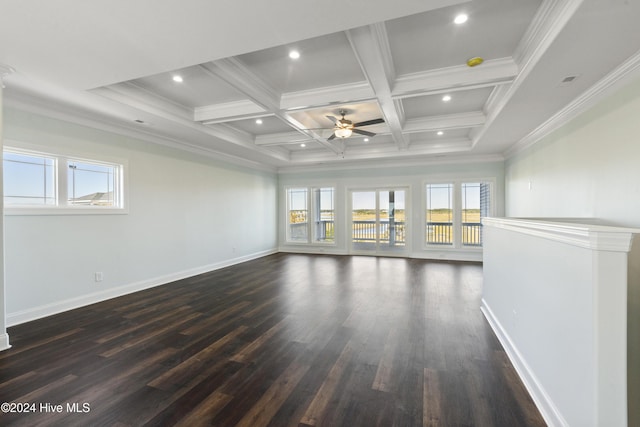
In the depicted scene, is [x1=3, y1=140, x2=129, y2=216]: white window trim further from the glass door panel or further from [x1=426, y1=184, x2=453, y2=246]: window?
[x1=426, y1=184, x2=453, y2=246]: window

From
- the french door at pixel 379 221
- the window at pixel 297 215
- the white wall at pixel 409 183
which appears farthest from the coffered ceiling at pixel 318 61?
the window at pixel 297 215

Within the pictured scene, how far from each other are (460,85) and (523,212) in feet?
12.5

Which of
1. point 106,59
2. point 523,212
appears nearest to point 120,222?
point 106,59

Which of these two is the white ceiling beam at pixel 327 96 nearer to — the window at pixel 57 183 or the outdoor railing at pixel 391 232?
the window at pixel 57 183

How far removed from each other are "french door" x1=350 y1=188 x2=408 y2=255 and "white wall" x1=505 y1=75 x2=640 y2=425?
3664 millimetres

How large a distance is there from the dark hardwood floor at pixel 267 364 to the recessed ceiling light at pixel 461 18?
3002mm

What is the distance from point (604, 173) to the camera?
318cm

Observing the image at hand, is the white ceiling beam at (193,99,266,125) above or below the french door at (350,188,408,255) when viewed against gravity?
above

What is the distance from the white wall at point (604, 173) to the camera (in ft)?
5.54

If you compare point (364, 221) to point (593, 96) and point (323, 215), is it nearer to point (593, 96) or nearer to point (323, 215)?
point (323, 215)

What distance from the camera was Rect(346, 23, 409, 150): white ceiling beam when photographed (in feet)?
8.35

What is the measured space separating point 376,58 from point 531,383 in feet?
10.1

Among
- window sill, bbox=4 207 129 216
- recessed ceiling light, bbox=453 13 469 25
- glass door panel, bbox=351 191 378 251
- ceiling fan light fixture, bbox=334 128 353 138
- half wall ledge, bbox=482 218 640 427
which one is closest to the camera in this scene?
half wall ledge, bbox=482 218 640 427

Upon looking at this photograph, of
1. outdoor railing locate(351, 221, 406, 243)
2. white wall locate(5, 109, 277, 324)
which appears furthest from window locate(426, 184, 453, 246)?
white wall locate(5, 109, 277, 324)
